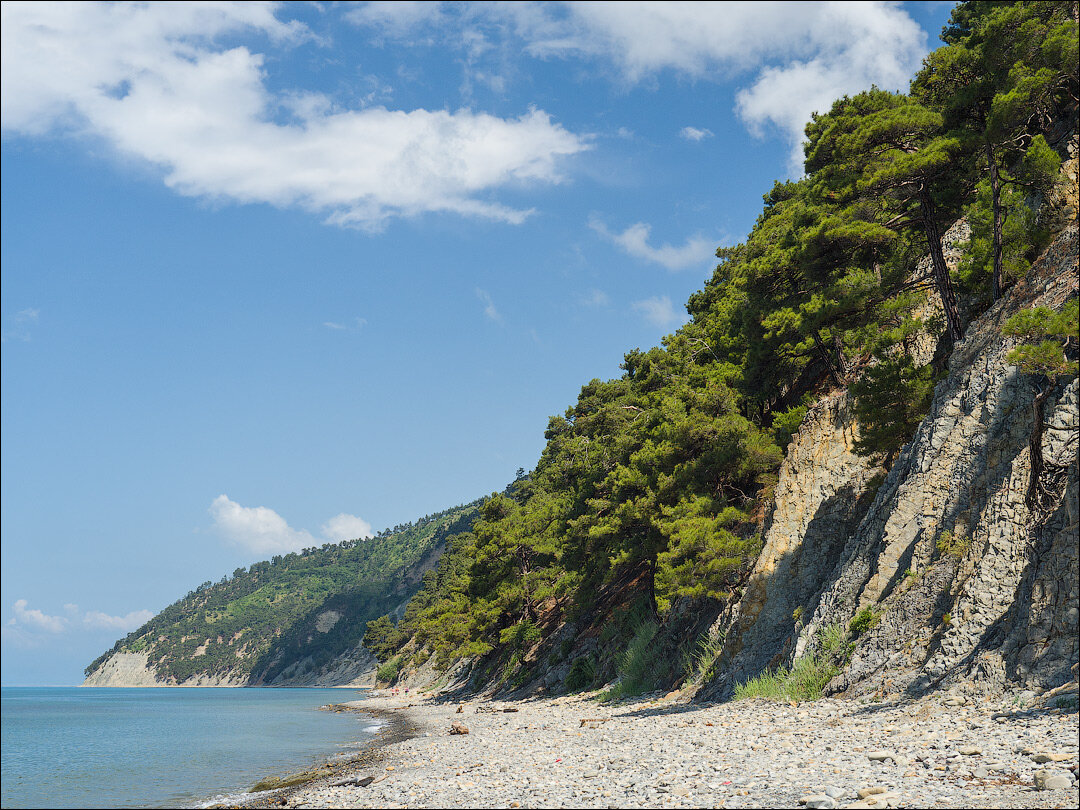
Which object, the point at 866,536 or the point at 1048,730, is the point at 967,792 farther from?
the point at 866,536

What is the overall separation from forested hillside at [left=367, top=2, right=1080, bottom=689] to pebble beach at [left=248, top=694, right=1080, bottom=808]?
16.0 ft

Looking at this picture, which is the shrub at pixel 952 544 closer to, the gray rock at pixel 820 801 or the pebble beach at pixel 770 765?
the pebble beach at pixel 770 765

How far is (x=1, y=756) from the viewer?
127ft

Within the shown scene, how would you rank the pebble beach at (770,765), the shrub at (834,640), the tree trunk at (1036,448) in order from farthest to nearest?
the shrub at (834,640)
the tree trunk at (1036,448)
the pebble beach at (770,765)

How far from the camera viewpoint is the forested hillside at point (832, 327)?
1919cm

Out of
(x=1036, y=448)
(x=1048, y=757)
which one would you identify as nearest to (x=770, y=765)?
(x=1048, y=757)

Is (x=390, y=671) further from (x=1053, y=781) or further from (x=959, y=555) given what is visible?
(x=1053, y=781)

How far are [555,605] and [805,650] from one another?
43.3 meters

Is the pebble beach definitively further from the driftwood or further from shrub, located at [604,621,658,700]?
shrub, located at [604,621,658,700]

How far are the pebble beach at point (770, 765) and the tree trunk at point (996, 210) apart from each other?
12.2 m

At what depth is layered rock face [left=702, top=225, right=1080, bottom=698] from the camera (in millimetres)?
12586

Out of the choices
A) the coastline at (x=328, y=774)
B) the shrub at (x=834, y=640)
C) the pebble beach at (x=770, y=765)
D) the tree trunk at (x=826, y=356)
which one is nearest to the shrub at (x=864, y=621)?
the shrub at (x=834, y=640)

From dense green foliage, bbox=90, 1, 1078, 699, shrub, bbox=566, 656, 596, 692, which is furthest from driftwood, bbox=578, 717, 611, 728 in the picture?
shrub, bbox=566, 656, 596, 692

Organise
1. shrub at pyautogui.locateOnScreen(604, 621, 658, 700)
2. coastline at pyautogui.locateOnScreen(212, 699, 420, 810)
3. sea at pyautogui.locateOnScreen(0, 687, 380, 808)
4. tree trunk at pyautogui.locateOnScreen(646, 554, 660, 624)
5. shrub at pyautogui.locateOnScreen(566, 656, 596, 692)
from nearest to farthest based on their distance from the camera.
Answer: coastline at pyautogui.locateOnScreen(212, 699, 420, 810), sea at pyautogui.locateOnScreen(0, 687, 380, 808), shrub at pyautogui.locateOnScreen(604, 621, 658, 700), tree trunk at pyautogui.locateOnScreen(646, 554, 660, 624), shrub at pyautogui.locateOnScreen(566, 656, 596, 692)
